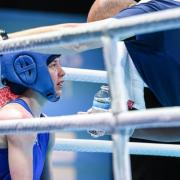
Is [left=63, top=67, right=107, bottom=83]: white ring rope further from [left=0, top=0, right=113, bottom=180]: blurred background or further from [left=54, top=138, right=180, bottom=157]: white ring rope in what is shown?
[left=0, top=0, right=113, bottom=180]: blurred background

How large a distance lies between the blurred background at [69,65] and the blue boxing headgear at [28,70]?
1.86m

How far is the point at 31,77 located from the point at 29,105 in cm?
10

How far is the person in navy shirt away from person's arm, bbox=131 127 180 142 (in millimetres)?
364

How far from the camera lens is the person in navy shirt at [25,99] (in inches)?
45.8

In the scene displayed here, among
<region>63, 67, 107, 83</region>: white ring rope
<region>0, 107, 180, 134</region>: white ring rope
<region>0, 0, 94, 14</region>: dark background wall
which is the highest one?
<region>0, 0, 94, 14</region>: dark background wall

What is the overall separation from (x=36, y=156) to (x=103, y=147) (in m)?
0.31

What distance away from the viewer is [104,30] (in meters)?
0.73

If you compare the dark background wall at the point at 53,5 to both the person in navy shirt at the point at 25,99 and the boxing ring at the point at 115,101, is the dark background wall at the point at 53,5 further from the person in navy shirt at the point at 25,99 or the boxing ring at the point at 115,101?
the boxing ring at the point at 115,101

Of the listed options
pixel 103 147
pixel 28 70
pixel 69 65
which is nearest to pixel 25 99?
pixel 28 70

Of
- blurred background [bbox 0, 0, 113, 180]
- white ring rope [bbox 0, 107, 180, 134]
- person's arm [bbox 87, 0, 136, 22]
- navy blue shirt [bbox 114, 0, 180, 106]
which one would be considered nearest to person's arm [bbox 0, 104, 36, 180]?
white ring rope [bbox 0, 107, 180, 134]

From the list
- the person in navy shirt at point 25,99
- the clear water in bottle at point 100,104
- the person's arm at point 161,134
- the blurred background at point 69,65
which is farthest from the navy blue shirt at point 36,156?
the blurred background at point 69,65

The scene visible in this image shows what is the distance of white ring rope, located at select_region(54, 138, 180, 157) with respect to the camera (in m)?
1.53

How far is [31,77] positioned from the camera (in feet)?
4.30

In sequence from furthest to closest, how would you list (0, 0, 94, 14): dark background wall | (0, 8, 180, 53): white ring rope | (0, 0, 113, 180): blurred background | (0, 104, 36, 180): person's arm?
(0, 0, 94, 14): dark background wall < (0, 0, 113, 180): blurred background < (0, 104, 36, 180): person's arm < (0, 8, 180, 53): white ring rope
